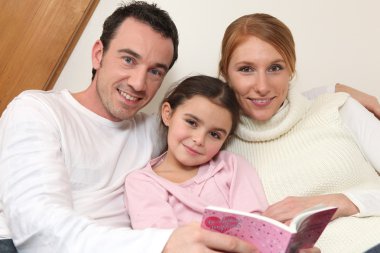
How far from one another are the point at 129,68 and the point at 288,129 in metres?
0.66

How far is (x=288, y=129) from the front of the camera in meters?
1.56

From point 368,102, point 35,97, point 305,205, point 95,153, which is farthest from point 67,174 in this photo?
point 368,102

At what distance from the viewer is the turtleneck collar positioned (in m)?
1.56

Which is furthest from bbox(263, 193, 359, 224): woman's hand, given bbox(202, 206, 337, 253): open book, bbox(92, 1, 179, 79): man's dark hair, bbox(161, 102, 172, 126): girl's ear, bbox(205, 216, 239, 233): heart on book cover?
bbox(92, 1, 179, 79): man's dark hair

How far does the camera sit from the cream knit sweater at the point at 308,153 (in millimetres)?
1419

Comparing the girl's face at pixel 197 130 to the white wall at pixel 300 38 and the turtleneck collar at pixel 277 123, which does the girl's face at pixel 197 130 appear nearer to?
the turtleneck collar at pixel 277 123

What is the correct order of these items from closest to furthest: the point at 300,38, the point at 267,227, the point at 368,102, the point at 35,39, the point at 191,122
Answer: the point at 267,227, the point at 191,122, the point at 368,102, the point at 35,39, the point at 300,38

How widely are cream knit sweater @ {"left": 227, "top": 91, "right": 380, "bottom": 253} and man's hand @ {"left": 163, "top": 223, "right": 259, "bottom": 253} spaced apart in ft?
1.59

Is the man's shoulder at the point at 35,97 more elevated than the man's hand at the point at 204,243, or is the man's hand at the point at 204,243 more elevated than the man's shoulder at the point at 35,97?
the man's hand at the point at 204,243

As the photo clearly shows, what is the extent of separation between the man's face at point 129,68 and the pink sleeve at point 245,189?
0.43 meters

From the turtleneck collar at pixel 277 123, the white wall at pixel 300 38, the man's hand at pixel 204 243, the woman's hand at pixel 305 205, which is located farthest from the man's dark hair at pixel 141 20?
the man's hand at pixel 204 243

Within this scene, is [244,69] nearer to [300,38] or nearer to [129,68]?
[129,68]

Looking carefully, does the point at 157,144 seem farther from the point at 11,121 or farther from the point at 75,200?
the point at 11,121

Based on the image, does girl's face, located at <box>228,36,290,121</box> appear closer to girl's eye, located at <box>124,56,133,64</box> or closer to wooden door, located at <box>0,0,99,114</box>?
girl's eye, located at <box>124,56,133,64</box>
